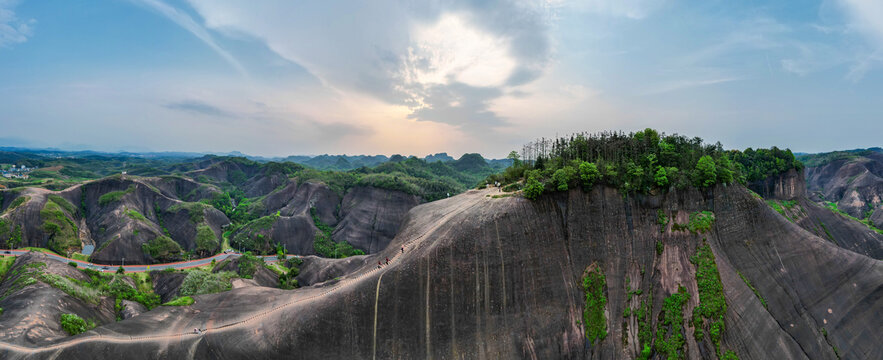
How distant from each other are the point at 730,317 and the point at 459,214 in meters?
22.2

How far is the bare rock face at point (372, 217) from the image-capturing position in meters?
70.7

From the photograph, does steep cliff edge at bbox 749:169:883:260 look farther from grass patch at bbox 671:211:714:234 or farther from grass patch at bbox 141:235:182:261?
grass patch at bbox 141:235:182:261

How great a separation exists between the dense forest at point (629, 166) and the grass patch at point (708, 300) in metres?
6.21

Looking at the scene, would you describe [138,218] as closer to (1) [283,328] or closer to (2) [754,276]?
(1) [283,328]

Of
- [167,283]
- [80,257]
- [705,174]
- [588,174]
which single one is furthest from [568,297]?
[80,257]

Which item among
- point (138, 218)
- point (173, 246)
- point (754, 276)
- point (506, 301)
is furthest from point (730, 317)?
point (138, 218)

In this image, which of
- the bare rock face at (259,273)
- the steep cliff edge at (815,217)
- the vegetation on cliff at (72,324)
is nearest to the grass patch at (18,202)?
the bare rock face at (259,273)

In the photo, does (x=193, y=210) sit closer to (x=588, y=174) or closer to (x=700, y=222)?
(x=588, y=174)

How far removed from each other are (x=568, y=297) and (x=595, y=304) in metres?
2.21

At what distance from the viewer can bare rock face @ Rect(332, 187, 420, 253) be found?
70.7 meters

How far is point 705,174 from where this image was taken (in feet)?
86.1

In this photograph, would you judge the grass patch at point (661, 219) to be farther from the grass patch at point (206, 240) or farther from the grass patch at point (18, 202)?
the grass patch at point (18, 202)

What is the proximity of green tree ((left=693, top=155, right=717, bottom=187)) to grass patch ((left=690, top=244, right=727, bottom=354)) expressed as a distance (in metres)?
5.52

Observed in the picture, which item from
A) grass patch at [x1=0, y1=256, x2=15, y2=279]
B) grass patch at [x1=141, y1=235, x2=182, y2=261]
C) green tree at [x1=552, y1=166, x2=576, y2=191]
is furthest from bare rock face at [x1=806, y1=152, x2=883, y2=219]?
grass patch at [x1=0, y1=256, x2=15, y2=279]
